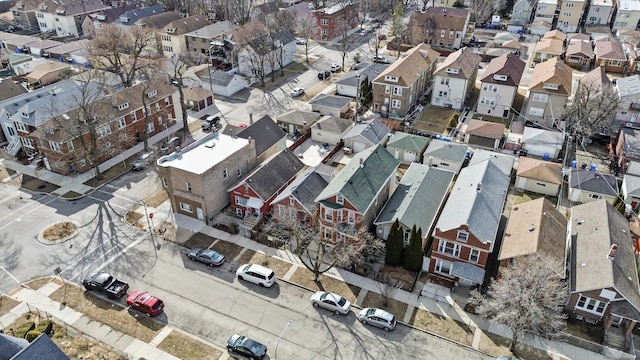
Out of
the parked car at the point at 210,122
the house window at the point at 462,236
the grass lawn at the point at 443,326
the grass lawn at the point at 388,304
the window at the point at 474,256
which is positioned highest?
the house window at the point at 462,236

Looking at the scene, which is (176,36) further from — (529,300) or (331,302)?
(529,300)

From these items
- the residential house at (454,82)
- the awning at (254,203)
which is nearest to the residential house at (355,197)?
the awning at (254,203)

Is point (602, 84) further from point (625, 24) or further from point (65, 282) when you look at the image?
point (65, 282)

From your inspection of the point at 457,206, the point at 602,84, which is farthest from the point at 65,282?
the point at 602,84

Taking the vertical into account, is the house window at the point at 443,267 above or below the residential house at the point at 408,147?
below

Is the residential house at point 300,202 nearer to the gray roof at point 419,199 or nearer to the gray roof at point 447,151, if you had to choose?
the gray roof at point 419,199

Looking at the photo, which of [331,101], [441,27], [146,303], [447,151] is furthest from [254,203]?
[441,27]

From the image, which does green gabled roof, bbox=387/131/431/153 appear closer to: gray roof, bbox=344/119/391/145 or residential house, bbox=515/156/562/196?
gray roof, bbox=344/119/391/145
